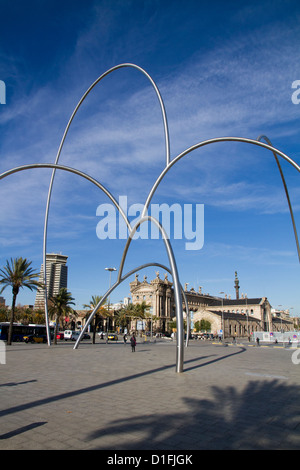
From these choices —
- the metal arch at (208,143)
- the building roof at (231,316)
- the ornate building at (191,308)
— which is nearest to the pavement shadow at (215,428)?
the metal arch at (208,143)

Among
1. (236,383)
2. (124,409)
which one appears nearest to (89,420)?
(124,409)

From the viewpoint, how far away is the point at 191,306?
128 meters

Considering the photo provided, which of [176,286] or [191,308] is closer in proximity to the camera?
Answer: [176,286]

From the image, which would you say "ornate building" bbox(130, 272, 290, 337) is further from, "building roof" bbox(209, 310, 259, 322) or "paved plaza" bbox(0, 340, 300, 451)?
"paved plaza" bbox(0, 340, 300, 451)

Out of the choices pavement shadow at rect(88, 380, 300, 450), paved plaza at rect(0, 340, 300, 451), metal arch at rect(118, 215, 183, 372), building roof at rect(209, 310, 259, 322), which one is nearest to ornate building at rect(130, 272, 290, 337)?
building roof at rect(209, 310, 259, 322)

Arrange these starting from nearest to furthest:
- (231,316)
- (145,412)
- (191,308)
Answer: (145,412), (231,316), (191,308)

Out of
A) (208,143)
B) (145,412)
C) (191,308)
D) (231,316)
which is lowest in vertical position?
(145,412)

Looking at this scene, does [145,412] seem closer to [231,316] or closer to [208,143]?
[208,143]

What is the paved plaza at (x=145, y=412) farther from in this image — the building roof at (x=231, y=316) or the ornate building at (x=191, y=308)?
the ornate building at (x=191, y=308)


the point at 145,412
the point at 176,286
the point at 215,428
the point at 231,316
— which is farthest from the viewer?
the point at 231,316

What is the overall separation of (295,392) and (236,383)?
2.43 meters

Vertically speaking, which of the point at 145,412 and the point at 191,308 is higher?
the point at 191,308

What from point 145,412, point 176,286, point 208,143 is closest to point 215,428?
point 145,412
